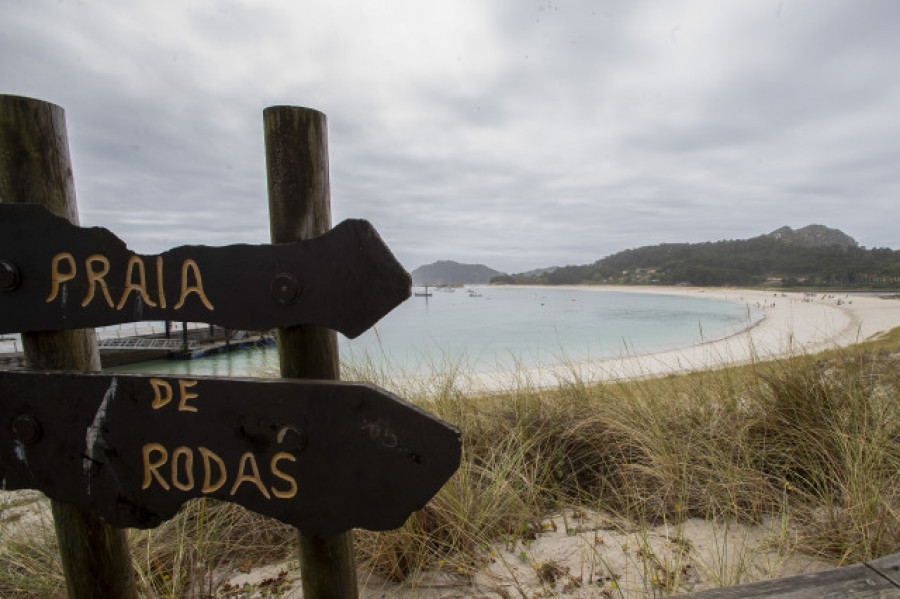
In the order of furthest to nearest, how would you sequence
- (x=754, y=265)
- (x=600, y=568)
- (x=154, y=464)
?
(x=754, y=265) < (x=600, y=568) < (x=154, y=464)

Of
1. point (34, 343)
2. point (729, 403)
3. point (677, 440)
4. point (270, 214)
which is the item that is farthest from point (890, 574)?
point (34, 343)

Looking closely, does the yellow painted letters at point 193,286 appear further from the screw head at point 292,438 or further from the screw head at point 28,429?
the screw head at point 28,429

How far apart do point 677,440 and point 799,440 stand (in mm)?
700

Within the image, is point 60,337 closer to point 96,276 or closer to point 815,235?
point 96,276

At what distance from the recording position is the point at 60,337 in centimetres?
127

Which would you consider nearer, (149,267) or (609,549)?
(149,267)

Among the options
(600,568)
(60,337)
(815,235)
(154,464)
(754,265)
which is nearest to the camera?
(154,464)

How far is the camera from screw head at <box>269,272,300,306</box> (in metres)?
0.99

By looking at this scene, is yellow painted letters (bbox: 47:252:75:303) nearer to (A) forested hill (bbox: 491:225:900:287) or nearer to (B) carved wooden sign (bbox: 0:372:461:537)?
(B) carved wooden sign (bbox: 0:372:461:537)

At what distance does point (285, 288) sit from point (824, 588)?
1569mm

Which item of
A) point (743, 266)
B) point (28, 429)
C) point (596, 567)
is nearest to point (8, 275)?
point (28, 429)

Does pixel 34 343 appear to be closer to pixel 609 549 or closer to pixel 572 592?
pixel 572 592

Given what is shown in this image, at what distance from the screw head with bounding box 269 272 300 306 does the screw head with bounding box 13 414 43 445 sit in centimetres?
82

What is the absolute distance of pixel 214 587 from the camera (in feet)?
6.43
